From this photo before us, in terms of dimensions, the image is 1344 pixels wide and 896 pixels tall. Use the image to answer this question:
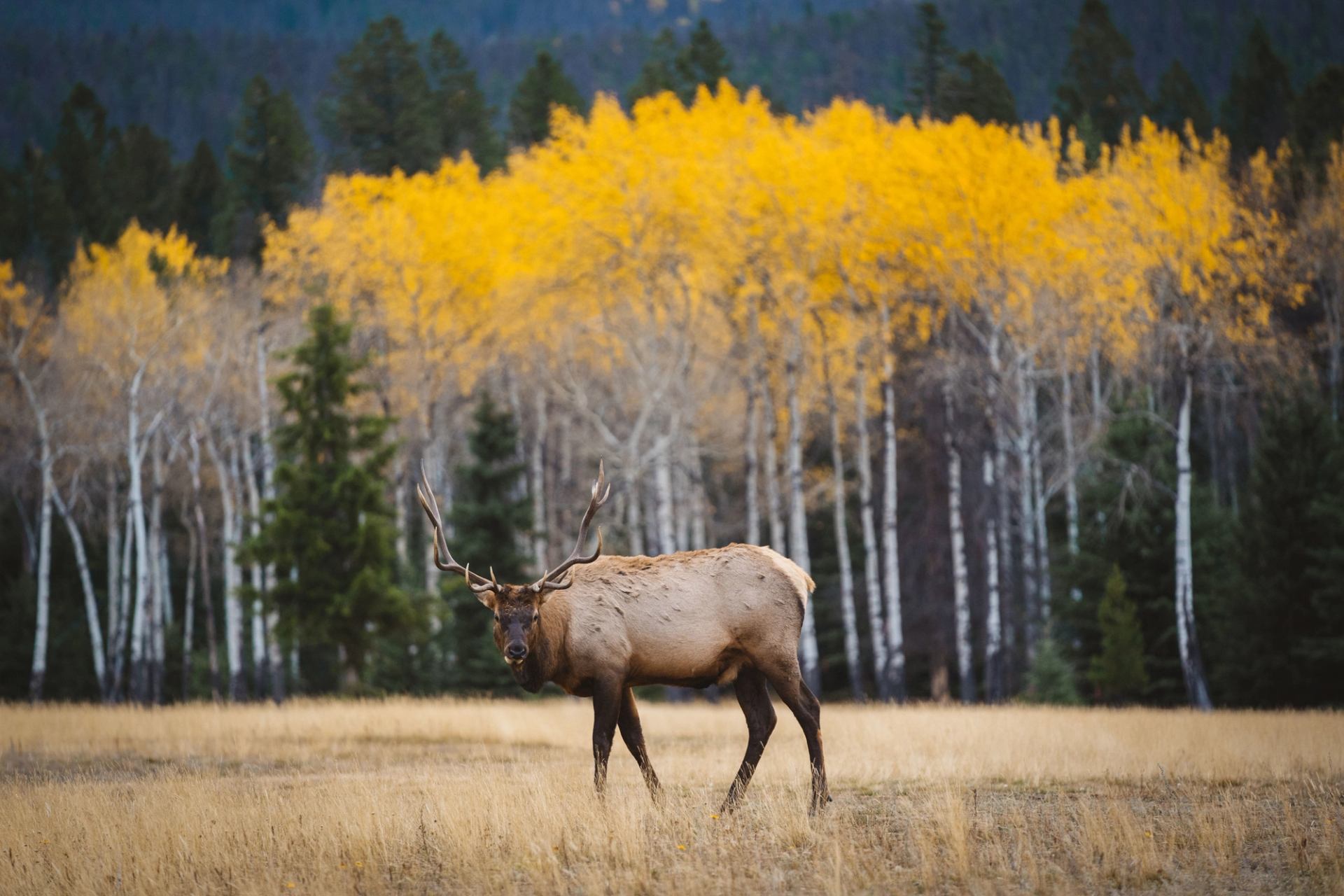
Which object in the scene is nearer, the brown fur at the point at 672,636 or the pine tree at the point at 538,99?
the brown fur at the point at 672,636

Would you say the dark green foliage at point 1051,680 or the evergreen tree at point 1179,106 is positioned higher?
the evergreen tree at point 1179,106

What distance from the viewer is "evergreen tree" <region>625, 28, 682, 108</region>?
4341 centimetres

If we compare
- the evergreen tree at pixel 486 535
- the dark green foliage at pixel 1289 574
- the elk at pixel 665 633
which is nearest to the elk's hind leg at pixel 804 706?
the elk at pixel 665 633

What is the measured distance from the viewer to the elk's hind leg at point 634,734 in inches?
342

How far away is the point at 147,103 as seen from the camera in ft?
311

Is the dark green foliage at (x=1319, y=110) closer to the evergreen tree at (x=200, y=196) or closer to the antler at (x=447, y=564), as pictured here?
the antler at (x=447, y=564)

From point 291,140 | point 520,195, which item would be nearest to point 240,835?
point 520,195

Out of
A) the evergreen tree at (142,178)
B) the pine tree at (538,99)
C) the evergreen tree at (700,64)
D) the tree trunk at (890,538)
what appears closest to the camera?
the tree trunk at (890,538)

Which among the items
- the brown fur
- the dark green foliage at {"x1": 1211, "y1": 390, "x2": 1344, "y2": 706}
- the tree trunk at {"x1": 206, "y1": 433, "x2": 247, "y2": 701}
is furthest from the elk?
the tree trunk at {"x1": 206, "y1": 433, "x2": 247, "y2": 701}

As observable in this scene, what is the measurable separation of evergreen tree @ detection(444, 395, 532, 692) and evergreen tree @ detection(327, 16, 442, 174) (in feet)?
64.5

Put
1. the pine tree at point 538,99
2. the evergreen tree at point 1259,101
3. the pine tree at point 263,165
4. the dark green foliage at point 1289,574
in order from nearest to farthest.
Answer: the dark green foliage at point 1289,574 → the evergreen tree at point 1259,101 → the pine tree at point 263,165 → the pine tree at point 538,99

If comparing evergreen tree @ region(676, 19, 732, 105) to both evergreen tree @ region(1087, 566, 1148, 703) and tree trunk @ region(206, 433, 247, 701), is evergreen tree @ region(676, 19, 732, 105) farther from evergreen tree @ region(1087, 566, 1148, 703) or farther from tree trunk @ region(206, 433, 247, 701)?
evergreen tree @ region(1087, 566, 1148, 703)

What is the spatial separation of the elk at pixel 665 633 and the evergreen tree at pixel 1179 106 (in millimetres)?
40334

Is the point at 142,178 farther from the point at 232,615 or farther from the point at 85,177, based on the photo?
the point at 232,615
